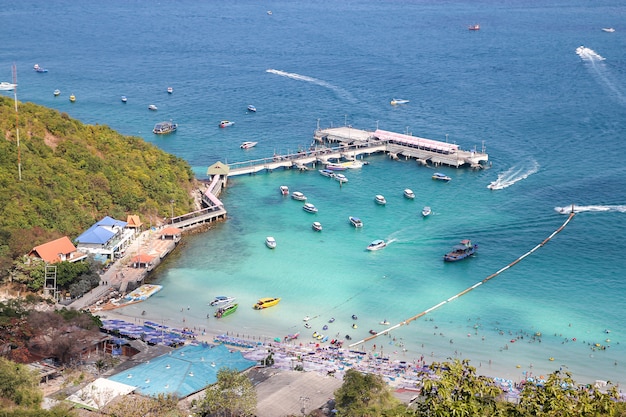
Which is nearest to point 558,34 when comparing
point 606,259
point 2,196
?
point 606,259

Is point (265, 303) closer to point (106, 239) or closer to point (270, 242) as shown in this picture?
point (270, 242)

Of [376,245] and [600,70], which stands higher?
[600,70]

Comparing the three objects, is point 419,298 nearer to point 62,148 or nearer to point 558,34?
point 62,148

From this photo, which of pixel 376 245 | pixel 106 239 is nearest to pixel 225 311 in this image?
pixel 106 239

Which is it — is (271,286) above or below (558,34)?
below

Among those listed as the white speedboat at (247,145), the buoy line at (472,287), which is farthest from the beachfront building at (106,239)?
the white speedboat at (247,145)

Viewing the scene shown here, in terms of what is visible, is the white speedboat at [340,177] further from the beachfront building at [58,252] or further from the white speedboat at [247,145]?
the beachfront building at [58,252]
